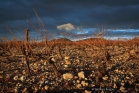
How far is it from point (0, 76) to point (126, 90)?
572 cm

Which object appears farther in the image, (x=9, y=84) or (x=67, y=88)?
(x=9, y=84)

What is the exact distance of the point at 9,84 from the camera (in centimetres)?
681

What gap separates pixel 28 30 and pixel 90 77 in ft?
12.8

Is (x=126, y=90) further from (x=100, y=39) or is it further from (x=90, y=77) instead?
(x=100, y=39)

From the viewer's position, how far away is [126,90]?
5.58 meters

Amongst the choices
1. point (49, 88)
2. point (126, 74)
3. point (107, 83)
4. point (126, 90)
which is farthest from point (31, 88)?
point (126, 74)

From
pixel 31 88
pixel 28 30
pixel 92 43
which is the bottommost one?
pixel 31 88

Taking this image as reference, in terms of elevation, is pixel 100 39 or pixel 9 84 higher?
pixel 100 39

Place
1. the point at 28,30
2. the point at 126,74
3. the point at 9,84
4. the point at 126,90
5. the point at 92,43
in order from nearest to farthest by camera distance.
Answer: the point at 126,90 → the point at 9,84 → the point at 126,74 → the point at 28,30 → the point at 92,43

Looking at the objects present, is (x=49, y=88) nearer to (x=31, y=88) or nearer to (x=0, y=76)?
(x=31, y=88)

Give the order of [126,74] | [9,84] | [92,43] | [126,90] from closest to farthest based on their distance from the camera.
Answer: [126,90], [9,84], [126,74], [92,43]

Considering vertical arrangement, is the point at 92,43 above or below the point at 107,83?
above

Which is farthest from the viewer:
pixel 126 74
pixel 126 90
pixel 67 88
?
pixel 126 74

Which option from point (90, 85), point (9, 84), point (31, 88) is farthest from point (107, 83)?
point (9, 84)
